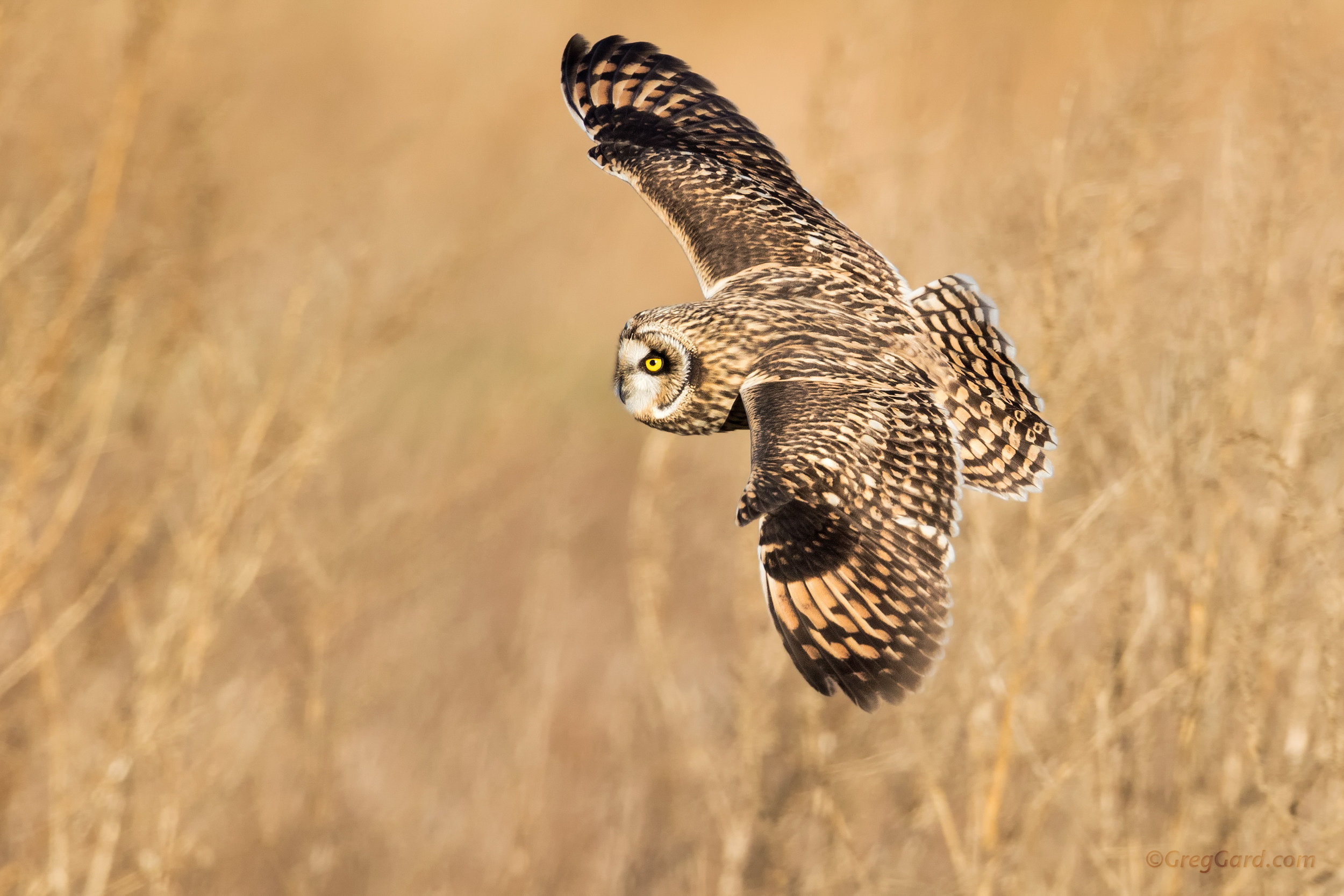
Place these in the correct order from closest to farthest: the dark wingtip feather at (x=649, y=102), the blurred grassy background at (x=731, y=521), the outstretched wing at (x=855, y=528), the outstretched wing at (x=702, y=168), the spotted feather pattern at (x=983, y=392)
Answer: the outstretched wing at (x=855, y=528) < the blurred grassy background at (x=731, y=521) < the spotted feather pattern at (x=983, y=392) < the outstretched wing at (x=702, y=168) < the dark wingtip feather at (x=649, y=102)

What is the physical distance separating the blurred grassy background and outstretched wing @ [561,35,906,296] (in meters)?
Answer: 0.19

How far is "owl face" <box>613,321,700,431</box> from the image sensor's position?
368 cm

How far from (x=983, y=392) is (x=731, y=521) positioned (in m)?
2.30

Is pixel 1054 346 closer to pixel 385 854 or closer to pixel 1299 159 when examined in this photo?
pixel 1299 159

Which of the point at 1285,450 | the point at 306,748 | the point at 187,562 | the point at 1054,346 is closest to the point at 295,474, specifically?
the point at 187,562

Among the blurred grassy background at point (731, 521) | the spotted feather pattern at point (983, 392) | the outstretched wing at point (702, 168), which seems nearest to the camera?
the blurred grassy background at point (731, 521)

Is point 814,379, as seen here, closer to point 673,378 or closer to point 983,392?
point 673,378

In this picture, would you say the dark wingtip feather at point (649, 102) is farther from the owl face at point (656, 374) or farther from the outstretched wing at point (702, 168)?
the owl face at point (656, 374)

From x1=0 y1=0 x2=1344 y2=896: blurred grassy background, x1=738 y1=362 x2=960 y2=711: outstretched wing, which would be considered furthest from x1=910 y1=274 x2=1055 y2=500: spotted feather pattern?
x1=738 y1=362 x2=960 y2=711: outstretched wing

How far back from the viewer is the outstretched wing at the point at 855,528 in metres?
2.91

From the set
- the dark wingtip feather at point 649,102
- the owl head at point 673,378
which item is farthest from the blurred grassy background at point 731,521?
the owl head at point 673,378

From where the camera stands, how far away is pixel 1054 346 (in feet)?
10.6

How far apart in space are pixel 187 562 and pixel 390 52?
315 inches

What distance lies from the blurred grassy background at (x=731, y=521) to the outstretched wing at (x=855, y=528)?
321 millimetres
